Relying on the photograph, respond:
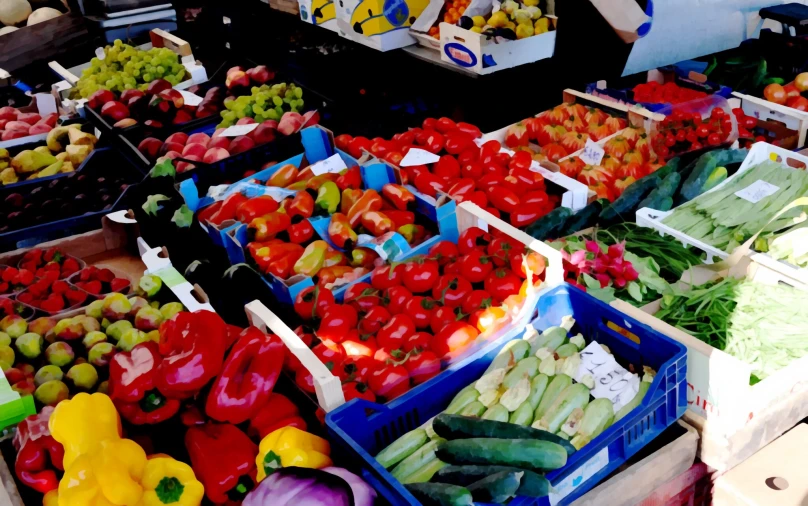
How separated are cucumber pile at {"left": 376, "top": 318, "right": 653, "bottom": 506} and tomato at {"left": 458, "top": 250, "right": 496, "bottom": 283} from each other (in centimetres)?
39

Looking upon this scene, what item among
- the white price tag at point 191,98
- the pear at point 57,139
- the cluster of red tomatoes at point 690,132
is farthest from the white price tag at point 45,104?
the cluster of red tomatoes at point 690,132

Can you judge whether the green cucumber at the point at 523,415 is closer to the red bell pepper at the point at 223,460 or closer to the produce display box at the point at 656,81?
the red bell pepper at the point at 223,460

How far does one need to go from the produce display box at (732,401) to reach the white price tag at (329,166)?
5.86ft

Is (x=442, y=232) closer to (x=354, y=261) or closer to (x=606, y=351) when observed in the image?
(x=354, y=261)

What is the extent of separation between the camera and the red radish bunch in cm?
484

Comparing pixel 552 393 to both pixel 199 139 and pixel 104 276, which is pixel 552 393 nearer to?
pixel 104 276

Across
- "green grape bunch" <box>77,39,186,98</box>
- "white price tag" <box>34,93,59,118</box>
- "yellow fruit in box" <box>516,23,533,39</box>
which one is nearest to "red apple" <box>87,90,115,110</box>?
"green grape bunch" <box>77,39,186,98</box>

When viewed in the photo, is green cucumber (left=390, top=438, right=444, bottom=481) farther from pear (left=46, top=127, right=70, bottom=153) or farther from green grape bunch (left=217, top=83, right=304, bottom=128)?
pear (left=46, top=127, right=70, bottom=153)

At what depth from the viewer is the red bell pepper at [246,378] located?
1993mm

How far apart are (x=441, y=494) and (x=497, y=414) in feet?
1.22

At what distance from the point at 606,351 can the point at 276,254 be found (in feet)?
4.55

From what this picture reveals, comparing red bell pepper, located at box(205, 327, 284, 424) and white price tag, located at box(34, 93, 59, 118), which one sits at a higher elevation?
red bell pepper, located at box(205, 327, 284, 424)

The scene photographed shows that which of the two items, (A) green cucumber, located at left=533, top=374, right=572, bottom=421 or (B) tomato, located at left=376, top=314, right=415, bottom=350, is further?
(B) tomato, located at left=376, top=314, right=415, bottom=350

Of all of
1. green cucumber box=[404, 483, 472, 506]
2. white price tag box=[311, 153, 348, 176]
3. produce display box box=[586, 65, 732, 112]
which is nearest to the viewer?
green cucumber box=[404, 483, 472, 506]
